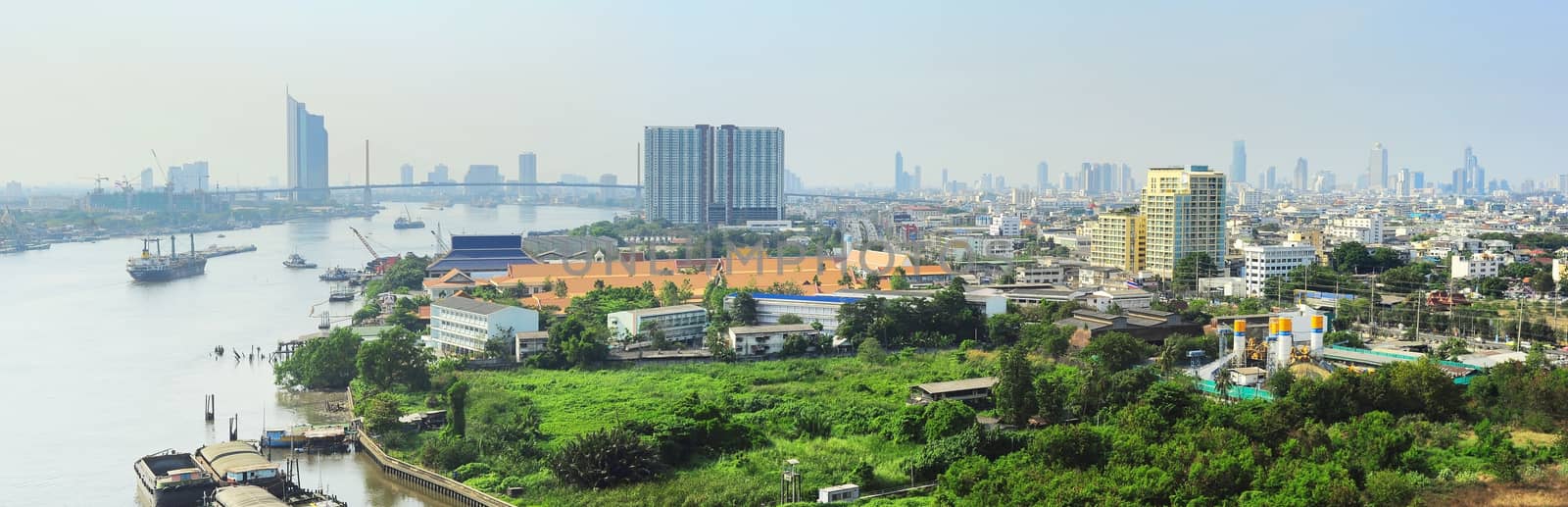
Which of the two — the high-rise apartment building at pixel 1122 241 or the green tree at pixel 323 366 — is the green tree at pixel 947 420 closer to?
A: the green tree at pixel 323 366

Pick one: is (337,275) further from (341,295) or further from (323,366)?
(323,366)

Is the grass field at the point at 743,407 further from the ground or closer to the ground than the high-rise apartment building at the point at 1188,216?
closer to the ground

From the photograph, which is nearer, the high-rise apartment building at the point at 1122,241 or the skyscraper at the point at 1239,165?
the high-rise apartment building at the point at 1122,241

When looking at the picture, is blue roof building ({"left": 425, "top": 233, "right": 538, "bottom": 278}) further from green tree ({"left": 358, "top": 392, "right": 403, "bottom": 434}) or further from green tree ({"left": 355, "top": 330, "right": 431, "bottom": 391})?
green tree ({"left": 358, "top": 392, "right": 403, "bottom": 434})

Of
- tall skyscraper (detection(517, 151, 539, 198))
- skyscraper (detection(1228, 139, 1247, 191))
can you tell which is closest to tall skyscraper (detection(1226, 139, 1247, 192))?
skyscraper (detection(1228, 139, 1247, 191))

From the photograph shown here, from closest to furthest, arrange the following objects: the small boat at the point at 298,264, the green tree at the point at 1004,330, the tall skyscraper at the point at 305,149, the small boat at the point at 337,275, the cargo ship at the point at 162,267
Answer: the green tree at the point at 1004,330 < the cargo ship at the point at 162,267 < the small boat at the point at 337,275 < the small boat at the point at 298,264 < the tall skyscraper at the point at 305,149

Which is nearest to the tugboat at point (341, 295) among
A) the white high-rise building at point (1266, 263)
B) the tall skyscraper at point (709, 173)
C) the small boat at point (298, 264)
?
the small boat at point (298, 264)

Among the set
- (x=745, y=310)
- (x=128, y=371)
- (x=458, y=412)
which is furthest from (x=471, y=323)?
(x=458, y=412)
